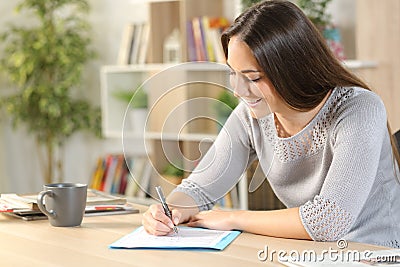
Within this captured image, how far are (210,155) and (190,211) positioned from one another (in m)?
0.15

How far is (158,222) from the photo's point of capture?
5.26 ft

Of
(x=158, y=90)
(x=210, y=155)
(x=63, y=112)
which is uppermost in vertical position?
(x=158, y=90)

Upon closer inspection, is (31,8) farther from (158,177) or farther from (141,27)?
(158,177)

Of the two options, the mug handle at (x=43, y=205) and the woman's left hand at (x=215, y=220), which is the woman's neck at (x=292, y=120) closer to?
the woman's left hand at (x=215, y=220)

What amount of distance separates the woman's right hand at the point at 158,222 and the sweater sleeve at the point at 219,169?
224 millimetres

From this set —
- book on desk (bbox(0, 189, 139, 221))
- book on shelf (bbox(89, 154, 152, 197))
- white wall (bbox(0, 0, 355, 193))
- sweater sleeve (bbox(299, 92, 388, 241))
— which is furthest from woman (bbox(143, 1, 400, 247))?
white wall (bbox(0, 0, 355, 193))

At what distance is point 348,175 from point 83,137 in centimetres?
353

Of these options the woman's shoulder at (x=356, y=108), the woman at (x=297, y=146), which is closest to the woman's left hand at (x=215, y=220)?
the woman at (x=297, y=146)

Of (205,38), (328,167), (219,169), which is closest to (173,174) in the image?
(219,169)

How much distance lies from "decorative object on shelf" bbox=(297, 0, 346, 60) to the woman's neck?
1.52 m

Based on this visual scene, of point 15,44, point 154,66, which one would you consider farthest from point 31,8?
point 154,66

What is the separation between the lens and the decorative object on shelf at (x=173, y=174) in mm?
1614

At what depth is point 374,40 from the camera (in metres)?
3.22

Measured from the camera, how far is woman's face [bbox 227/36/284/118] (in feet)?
5.48
